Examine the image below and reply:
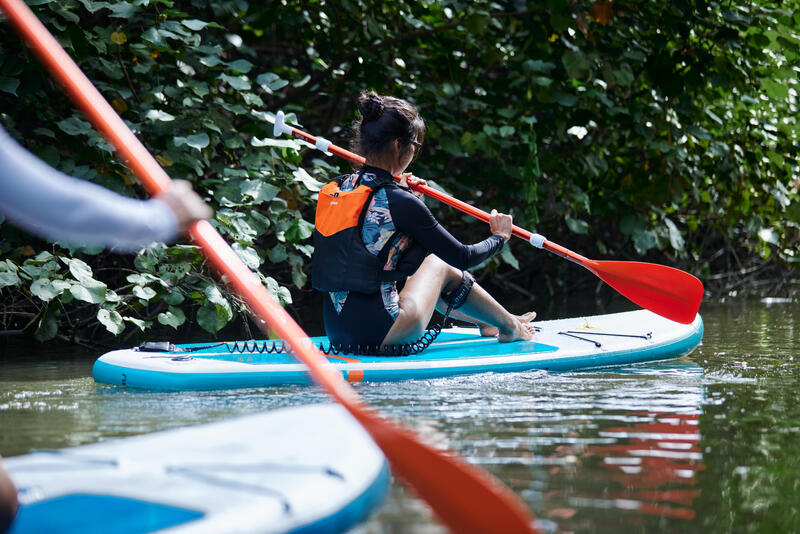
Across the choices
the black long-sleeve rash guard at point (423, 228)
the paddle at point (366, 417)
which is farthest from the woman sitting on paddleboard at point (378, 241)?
the paddle at point (366, 417)

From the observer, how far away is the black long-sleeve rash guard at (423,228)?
3.70 metres

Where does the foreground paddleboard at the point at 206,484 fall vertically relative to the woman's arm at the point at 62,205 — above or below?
below

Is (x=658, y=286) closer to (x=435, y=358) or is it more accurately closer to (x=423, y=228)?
(x=435, y=358)

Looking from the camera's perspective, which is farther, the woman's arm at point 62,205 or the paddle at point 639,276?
the paddle at point 639,276

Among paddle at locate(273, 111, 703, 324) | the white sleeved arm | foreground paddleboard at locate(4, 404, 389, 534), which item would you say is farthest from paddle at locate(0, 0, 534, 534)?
paddle at locate(273, 111, 703, 324)

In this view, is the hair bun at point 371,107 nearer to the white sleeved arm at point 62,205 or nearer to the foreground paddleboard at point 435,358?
the foreground paddleboard at point 435,358

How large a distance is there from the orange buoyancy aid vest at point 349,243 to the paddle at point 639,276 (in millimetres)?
884

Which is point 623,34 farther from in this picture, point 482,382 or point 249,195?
point 482,382

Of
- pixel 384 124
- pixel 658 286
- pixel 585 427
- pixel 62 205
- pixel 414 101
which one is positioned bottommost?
pixel 585 427

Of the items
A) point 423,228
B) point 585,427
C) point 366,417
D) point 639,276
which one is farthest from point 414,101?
point 366,417

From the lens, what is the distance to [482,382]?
3639mm

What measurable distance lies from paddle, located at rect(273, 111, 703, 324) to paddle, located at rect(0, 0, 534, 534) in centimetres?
251

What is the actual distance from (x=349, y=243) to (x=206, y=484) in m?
2.03

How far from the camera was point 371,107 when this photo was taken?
12.4 feet
